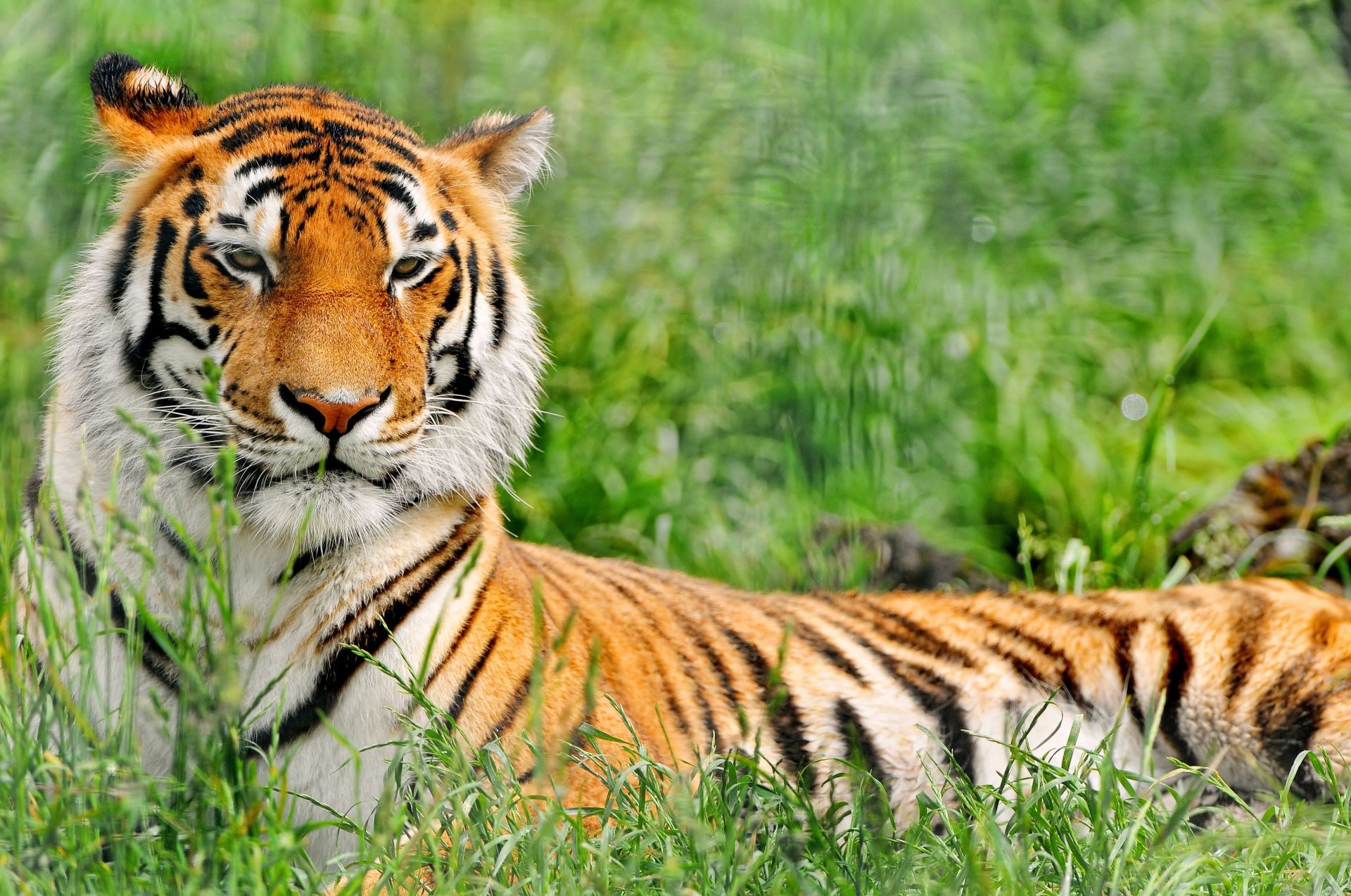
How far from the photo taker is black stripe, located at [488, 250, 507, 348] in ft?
9.56

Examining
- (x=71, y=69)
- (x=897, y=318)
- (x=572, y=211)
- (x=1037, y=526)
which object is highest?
(x=71, y=69)

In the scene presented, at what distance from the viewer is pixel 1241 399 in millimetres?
5762

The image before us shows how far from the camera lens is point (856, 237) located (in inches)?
208

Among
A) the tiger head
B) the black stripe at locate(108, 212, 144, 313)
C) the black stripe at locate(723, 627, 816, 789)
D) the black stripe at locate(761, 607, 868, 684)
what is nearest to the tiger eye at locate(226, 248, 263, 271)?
the tiger head

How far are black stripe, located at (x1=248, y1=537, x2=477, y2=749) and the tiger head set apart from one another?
17cm

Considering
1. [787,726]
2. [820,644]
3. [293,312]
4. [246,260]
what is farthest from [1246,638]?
[246,260]

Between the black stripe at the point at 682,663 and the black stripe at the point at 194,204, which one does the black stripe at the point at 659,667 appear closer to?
the black stripe at the point at 682,663

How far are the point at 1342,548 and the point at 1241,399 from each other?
1747mm

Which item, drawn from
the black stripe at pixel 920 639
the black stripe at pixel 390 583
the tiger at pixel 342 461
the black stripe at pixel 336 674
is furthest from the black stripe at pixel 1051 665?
the black stripe at pixel 336 674

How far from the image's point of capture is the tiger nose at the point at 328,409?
241 cm

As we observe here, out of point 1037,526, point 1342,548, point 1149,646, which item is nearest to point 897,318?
point 1037,526

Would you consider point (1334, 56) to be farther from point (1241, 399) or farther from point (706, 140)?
point (706, 140)

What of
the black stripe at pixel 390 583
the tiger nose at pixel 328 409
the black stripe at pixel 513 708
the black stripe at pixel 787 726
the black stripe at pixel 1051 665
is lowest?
the black stripe at pixel 787 726

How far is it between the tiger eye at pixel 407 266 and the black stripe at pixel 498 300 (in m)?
0.24
